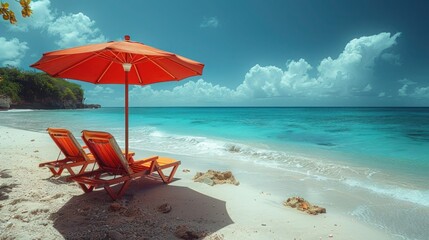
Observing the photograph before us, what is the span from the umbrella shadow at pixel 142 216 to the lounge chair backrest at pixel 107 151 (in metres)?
0.48

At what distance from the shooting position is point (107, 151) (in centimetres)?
428

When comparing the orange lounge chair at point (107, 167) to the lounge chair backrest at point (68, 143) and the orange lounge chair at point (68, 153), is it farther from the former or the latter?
the lounge chair backrest at point (68, 143)

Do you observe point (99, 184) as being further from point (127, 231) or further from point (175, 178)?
point (175, 178)

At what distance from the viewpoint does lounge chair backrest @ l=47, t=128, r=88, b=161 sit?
514 centimetres

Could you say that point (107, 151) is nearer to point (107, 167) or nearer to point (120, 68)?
point (107, 167)

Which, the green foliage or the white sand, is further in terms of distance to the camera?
the green foliage

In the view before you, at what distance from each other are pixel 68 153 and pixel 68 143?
34 cm

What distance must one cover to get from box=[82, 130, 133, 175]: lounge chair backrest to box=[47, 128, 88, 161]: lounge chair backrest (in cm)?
94

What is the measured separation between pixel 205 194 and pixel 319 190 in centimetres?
264

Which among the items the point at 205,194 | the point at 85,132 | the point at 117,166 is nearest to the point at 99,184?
the point at 117,166

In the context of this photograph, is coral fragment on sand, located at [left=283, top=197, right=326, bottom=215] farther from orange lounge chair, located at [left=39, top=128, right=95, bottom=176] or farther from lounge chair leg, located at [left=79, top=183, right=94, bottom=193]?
orange lounge chair, located at [left=39, top=128, right=95, bottom=176]

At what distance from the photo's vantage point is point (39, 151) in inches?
336

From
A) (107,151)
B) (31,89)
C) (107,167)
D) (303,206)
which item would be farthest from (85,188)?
(31,89)

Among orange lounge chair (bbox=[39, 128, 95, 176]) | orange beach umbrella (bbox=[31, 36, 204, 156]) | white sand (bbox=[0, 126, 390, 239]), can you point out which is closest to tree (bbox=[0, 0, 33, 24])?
orange beach umbrella (bbox=[31, 36, 204, 156])
